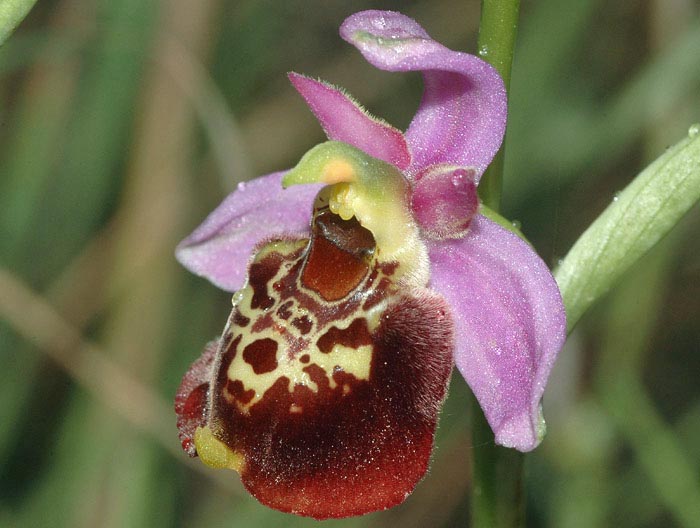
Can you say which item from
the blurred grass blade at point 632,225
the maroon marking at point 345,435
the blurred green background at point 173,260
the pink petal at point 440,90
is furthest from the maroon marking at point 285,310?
→ the blurred green background at point 173,260

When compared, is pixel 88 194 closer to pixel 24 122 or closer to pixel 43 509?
pixel 24 122

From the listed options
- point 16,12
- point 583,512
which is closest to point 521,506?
point 583,512

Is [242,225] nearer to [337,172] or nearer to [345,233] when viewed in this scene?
[345,233]

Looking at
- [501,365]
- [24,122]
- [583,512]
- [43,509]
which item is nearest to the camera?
[501,365]

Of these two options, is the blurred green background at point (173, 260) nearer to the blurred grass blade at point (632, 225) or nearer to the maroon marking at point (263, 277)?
the blurred grass blade at point (632, 225)

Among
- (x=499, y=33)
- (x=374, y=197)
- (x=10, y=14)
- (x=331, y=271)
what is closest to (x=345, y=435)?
(x=331, y=271)
